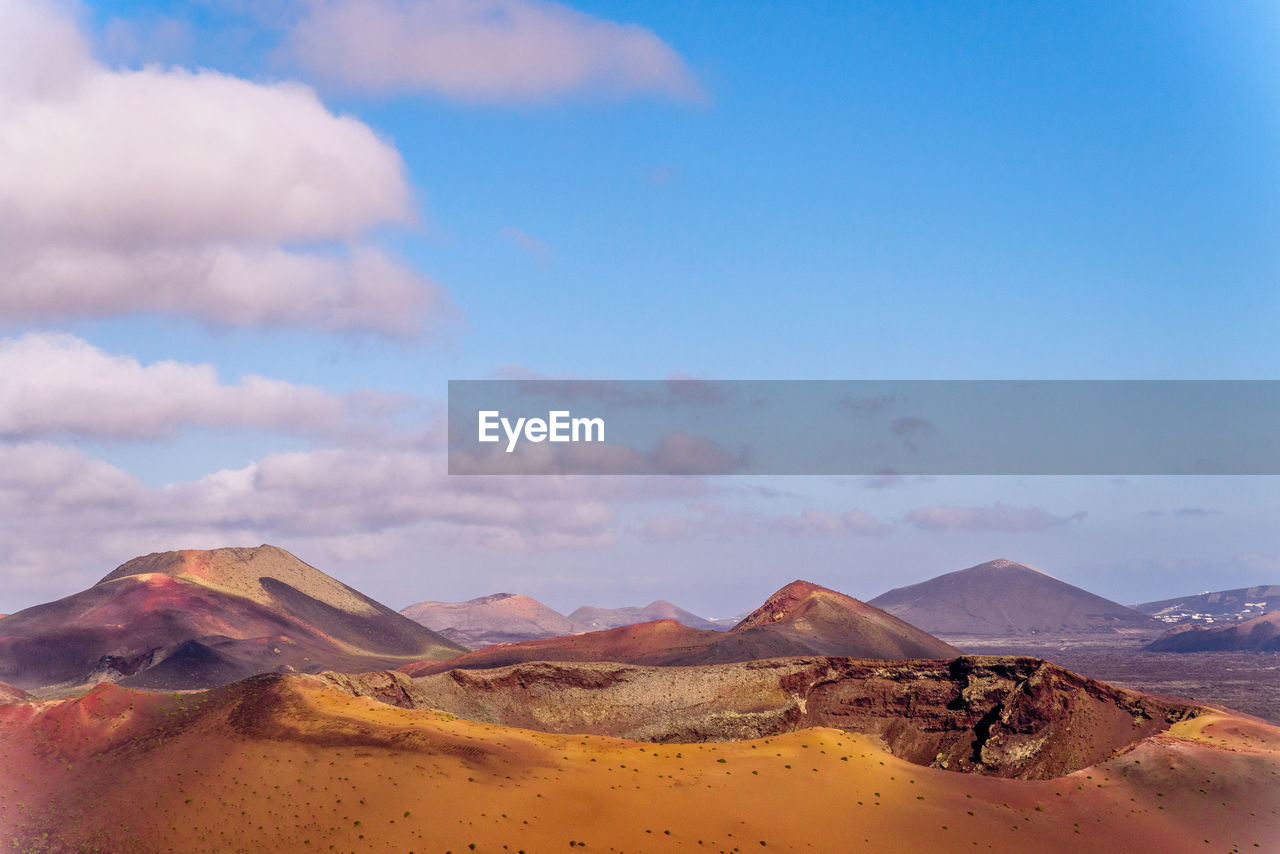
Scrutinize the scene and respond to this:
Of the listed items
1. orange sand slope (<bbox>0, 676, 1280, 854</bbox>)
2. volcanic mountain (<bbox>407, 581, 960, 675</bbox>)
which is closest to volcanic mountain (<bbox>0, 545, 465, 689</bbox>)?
volcanic mountain (<bbox>407, 581, 960, 675</bbox>)

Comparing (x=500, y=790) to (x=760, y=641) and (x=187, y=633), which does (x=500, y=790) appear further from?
(x=187, y=633)

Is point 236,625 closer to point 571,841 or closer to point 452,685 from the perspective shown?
point 452,685

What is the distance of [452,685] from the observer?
3191 inches

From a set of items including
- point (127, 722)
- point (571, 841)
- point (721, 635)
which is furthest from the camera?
point (721, 635)

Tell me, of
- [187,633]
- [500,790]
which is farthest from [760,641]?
[187,633]

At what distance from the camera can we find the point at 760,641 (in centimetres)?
11519

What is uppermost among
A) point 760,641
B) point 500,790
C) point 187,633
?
point 187,633

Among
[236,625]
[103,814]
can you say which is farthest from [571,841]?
[236,625]

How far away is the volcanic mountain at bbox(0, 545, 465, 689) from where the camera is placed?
141 metres

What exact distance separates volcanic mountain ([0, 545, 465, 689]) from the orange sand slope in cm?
8654

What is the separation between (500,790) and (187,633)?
5034 inches

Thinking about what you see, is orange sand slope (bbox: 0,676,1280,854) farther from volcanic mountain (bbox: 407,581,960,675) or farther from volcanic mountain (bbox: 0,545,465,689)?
volcanic mountain (bbox: 0,545,465,689)

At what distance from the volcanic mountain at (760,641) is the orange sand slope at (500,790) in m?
48.5

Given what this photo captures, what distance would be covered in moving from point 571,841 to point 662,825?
13.8ft
